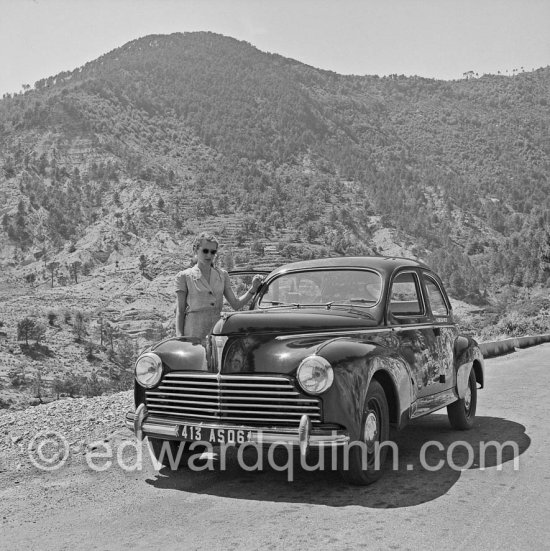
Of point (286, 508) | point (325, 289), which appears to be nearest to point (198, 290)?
point (325, 289)

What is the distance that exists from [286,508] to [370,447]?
0.82m

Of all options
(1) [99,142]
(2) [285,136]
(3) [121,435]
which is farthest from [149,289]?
(3) [121,435]

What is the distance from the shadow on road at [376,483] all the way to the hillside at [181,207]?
78604 mm

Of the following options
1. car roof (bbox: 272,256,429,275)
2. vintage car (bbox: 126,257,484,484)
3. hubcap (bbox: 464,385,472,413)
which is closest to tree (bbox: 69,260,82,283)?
hubcap (bbox: 464,385,472,413)

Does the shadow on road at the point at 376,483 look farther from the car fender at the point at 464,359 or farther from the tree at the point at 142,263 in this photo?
the tree at the point at 142,263

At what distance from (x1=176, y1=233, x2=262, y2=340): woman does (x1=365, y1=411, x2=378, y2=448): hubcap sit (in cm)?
204

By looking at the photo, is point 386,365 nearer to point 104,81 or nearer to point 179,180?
point 179,180

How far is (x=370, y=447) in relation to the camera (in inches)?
203

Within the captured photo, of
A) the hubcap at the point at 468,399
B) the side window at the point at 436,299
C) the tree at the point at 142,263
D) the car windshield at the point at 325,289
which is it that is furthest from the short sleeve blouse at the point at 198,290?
the tree at the point at 142,263

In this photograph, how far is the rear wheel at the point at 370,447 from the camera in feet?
16.4

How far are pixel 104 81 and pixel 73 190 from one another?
57.2m

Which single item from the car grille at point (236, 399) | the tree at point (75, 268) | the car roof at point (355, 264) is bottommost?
the tree at point (75, 268)

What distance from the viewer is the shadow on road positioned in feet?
16.2

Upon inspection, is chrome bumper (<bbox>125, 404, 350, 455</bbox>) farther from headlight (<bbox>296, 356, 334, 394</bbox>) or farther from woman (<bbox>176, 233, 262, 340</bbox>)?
woman (<bbox>176, 233, 262, 340</bbox>)
